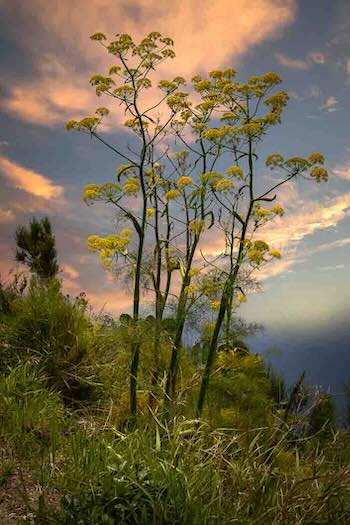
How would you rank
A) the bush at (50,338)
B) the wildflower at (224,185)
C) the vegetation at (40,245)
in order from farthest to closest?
1. the vegetation at (40,245)
2. the bush at (50,338)
3. the wildflower at (224,185)

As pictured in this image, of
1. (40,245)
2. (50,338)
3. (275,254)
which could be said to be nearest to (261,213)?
(275,254)

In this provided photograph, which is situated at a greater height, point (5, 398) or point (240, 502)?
point (5, 398)

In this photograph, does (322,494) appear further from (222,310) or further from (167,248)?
(167,248)

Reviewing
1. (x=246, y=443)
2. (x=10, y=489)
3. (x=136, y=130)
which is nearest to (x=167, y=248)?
(x=136, y=130)

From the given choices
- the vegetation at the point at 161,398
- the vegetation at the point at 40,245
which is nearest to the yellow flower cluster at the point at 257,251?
the vegetation at the point at 161,398

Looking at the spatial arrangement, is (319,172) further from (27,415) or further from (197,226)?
(27,415)

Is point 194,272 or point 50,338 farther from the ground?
point 194,272

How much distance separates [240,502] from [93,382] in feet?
10.7

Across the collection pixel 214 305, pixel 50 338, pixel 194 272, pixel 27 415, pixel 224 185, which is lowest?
pixel 27 415

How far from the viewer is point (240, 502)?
3754 millimetres

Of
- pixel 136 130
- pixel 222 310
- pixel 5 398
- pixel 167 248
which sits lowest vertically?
pixel 5 398

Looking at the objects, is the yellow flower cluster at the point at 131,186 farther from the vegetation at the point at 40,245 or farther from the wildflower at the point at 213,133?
the vegetation at the point at 40,245

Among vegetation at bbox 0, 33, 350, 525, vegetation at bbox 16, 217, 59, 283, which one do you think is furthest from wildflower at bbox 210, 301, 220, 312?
vegetation at bbox 16, 217, 59, 283

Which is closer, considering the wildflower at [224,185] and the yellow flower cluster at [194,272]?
the wildflower at [224,185]
